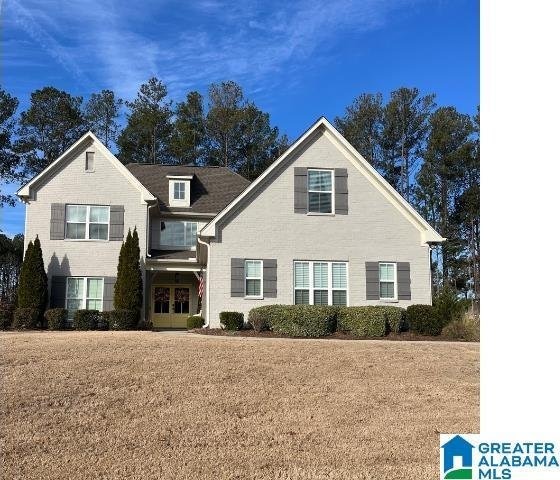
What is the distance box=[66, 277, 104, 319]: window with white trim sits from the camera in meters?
22.1

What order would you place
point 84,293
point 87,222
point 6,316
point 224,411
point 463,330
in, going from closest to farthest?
point 224,411 → point 463,330 → point 6,316 → point 84,293 → point 87,222

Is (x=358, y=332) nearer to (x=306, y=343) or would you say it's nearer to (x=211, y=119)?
(x=306, y=343)

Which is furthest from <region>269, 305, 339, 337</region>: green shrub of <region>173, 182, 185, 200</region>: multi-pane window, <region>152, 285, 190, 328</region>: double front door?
<region>173, 182, 185, 200</region>: multi-pane window

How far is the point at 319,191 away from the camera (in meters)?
20.2

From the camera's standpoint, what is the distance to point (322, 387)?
30.8 feet

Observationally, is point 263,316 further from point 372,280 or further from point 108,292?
point 108,292

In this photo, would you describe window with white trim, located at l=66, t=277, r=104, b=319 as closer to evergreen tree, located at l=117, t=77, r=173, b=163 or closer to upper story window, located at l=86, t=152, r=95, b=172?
upper story window, located at l=86, t=152, r=95, b=172

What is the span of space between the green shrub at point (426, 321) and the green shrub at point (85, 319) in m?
10.6

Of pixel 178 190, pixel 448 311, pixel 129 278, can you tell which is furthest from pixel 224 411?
pixel 178 190

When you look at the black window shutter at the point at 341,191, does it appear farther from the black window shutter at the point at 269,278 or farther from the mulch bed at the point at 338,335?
the mulch bed at the point at 338,335

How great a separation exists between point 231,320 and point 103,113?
28163 mm
